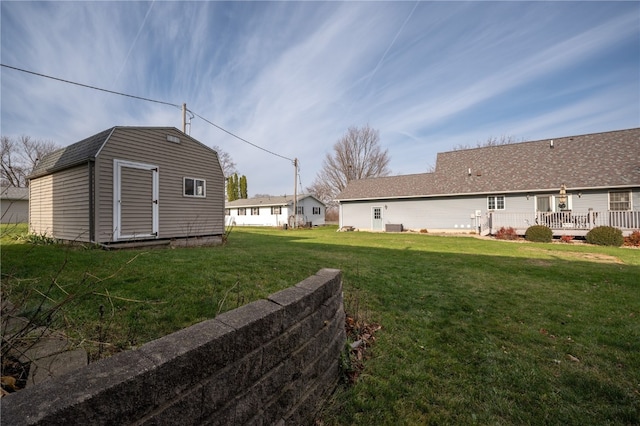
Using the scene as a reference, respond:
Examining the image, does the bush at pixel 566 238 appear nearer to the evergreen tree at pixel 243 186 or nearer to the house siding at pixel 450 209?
the house siding at pixel 450 209

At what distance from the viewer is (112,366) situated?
3.66 ft

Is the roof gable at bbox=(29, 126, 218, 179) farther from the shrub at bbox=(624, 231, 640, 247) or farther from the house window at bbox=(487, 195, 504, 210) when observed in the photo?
the shrub at bbox=(624, 231, 640, 247)

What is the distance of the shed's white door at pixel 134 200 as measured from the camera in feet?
28.2

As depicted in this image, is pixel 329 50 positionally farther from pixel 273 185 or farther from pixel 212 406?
pixel 273 185

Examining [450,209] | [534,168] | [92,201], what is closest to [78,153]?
[92,201]

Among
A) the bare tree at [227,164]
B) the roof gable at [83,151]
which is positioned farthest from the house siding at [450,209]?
the bare tree at [227,164]

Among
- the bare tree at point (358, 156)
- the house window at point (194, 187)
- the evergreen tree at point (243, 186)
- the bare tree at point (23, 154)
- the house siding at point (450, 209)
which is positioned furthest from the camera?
the evergreen tree at point (243, 186)

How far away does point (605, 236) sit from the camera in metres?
13.2

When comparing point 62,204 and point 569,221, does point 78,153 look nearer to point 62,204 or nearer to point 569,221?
point 62,204

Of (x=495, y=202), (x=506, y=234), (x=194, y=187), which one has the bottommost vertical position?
(x=506, y=234)

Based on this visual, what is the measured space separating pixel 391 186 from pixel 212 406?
80.8 ft

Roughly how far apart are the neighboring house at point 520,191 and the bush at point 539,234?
107 cm

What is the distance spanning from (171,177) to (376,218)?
1786 centimetres

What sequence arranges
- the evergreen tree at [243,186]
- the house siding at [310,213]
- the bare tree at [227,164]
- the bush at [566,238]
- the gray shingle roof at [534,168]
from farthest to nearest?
the evergreen tree at [243,186], the bare tree at [227,164], the house siding at [310,213], the gray shingle roof at [534,168], the bush at [566,238]
